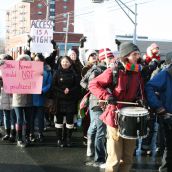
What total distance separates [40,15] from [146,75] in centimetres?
11464

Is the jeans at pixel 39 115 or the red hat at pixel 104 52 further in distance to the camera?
the jeans at pixel 39 115

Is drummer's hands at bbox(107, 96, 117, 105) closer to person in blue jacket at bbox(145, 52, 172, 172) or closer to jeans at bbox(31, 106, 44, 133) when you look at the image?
person in blue jacket at bbox(145, 52, 172, 172)

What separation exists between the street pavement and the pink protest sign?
3.82 ft

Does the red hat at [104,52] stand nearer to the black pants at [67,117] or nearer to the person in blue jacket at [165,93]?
the person in blue jacket at [165,93]

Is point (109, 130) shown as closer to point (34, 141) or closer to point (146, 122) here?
point (146, 122)

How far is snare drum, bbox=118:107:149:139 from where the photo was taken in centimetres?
509

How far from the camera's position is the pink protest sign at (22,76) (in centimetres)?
838

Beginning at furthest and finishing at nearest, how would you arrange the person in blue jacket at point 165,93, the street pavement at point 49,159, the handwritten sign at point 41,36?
the handwritten sign at point 41,36, the street pavement at point 49,159, the person in blue jacket at point 165,93

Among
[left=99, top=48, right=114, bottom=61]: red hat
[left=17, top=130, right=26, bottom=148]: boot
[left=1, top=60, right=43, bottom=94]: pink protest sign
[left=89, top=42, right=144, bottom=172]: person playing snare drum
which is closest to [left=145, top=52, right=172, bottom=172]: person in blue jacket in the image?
[left=89, top=42, right=144, bottom=172]: person playing snare drum

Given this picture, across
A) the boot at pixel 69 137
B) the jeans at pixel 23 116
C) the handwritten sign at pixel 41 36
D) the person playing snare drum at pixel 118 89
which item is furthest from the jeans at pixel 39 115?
the person playing snare drum at pixel 118 89

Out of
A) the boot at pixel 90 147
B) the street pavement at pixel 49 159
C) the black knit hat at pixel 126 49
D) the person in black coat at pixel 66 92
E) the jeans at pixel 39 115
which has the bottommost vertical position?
the street pavement at pixel 49 159

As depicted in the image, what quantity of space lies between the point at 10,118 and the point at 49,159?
6.23ft

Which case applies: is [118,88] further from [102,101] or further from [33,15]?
[33,15]

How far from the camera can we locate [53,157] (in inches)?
301
